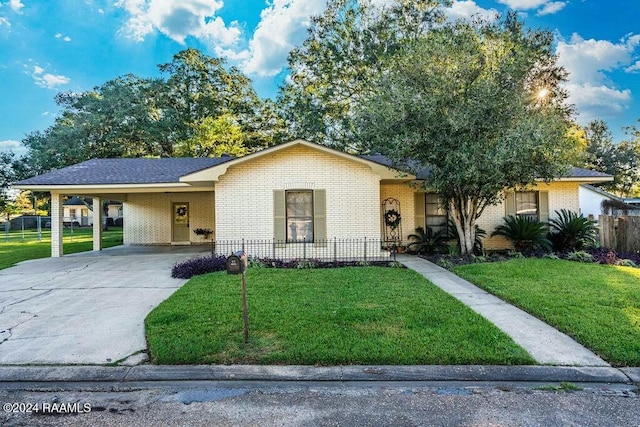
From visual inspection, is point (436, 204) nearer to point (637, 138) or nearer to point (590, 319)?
point (590, 319)

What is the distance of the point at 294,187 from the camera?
37.2 ft

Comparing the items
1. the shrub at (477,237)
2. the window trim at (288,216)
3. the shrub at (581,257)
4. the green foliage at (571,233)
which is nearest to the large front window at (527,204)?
the green foliage at (571,233)

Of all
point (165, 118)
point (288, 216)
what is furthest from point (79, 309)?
point (165, 118)

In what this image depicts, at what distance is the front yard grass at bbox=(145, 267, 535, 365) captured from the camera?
4039 millimetres

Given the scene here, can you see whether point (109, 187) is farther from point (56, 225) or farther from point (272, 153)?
point (272, 153)

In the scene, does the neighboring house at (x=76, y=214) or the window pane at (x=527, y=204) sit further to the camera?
the neighboring house at (x=76, y=214)

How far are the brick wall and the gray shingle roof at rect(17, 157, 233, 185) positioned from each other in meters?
1.22

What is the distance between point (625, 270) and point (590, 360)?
6378 millimetres

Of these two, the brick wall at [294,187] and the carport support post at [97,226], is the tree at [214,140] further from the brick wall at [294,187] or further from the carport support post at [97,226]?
the brick wall at [294,187]

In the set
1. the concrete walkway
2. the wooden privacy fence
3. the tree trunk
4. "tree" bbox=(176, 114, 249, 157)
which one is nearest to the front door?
"tree" bbox=(176, 114, 249, 157)

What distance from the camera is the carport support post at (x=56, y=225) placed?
13.1m

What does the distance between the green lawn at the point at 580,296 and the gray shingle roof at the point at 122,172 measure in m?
8.87

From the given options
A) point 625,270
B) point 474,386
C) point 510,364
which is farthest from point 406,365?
point 625,270

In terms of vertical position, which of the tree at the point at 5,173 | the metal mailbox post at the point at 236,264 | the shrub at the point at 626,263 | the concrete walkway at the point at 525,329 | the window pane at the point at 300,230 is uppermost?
the tree at the point at 5,173
